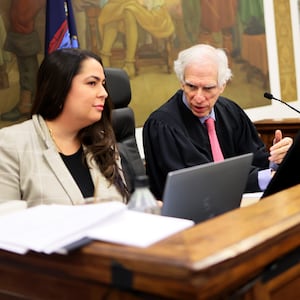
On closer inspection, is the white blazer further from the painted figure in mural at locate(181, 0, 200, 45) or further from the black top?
the painted figure in mural at locate(181, 0, 200, 45)

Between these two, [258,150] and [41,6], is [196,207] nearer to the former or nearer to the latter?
[258,150]

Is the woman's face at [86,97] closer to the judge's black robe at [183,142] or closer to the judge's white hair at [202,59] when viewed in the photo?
the judge's black robe at [183,142]

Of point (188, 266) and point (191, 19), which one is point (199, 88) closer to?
point (188, 266)

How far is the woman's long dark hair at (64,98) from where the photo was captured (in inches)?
88.4

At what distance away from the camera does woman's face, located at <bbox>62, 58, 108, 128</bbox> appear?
225 centimetres

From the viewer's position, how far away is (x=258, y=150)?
295 cm

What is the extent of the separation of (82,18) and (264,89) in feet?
8.01

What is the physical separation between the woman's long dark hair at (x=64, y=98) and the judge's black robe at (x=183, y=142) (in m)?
0.36

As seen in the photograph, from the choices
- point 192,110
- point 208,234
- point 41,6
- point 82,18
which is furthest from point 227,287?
point 82,18

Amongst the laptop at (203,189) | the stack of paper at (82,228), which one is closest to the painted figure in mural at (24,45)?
the laptop at (203,189)

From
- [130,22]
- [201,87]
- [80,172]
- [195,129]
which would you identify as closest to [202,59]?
[201,87]

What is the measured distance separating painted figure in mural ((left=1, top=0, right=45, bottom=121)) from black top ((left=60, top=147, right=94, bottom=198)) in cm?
138

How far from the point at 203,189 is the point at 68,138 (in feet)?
3.31

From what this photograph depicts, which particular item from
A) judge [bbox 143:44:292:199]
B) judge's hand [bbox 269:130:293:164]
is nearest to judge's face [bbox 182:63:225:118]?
judge [bbox 143:44:292:199]
